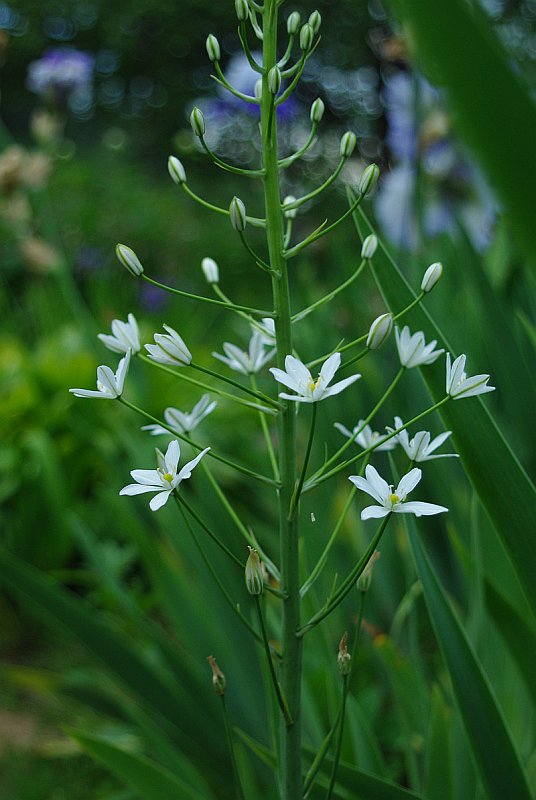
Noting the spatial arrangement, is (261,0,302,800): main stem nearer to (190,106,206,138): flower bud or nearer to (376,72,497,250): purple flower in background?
(190,106,206,138): flower bud

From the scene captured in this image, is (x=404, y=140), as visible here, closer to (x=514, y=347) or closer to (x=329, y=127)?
(x=514, y=347)

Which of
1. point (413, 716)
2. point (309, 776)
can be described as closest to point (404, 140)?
point (413, 716)

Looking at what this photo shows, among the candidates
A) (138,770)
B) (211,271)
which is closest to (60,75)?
(211,271)

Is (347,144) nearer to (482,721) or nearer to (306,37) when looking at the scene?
(306,37)

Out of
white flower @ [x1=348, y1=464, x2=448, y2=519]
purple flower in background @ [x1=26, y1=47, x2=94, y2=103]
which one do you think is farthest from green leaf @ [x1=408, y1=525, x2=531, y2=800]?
purple flower in background @ [x1=26, y1=47, x2=94, y2=103]

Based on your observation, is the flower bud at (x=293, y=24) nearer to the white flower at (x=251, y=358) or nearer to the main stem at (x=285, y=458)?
the main stem at (x=285, y=458)

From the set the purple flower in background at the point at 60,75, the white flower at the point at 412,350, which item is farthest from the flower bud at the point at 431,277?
the purple flower in background at the point at 60,75
